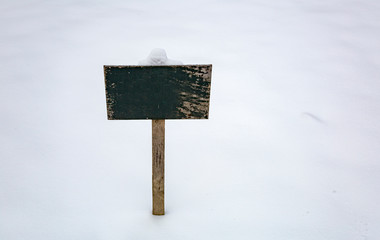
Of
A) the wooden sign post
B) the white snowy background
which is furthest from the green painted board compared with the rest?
the white snowy background

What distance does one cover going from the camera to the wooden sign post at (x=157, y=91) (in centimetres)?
127

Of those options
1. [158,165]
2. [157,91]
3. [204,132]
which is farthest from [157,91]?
[204,132]

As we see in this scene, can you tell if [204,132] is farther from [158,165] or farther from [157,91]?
[157,91]

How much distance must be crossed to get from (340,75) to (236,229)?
2.45m

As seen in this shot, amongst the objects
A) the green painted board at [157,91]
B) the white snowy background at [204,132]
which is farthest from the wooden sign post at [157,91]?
the white snowy background at [204,132]

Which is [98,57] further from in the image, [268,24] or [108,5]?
[268,24]

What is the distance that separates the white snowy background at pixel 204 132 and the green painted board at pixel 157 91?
643mm

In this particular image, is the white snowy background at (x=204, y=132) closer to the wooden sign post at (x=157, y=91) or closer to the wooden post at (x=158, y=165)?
the wooden post at (x=158, y=165)

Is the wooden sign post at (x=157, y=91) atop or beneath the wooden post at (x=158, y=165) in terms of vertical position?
atop

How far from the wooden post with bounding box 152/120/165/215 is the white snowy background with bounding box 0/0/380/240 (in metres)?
0.10

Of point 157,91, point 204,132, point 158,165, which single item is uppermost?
point 157,91

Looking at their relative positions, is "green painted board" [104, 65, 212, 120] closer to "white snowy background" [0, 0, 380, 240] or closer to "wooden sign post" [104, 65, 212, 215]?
"wooden sign post" [104, 65, 212, 215]

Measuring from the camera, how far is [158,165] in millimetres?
1486

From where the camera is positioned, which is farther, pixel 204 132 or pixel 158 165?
pixel 204 132
